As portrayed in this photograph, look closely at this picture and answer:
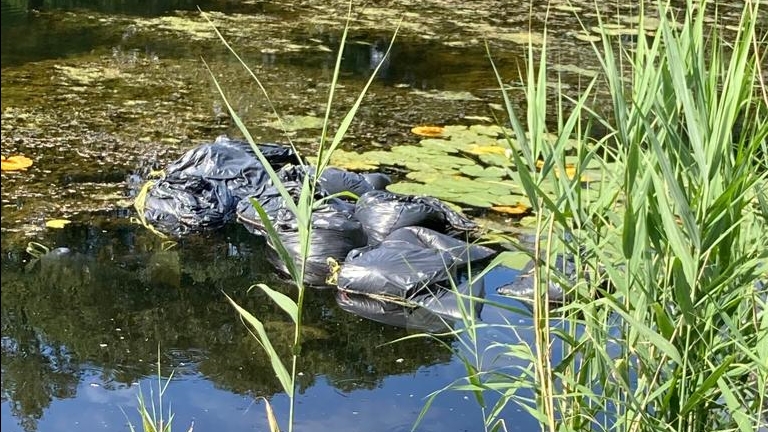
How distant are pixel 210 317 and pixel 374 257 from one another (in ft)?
2.29

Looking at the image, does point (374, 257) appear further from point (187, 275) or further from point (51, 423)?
point (51, 423)

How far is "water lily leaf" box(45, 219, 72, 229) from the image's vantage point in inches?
166

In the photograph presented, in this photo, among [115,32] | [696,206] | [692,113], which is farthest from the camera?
[115,32]

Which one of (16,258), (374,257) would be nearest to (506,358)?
(374,257)

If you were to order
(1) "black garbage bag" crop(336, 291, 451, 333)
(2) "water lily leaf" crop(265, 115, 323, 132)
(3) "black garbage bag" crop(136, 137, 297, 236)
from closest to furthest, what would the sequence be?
(1) "black garbage bag" crop(336, 291, 451, 333), (3) "black garbage bag" crop(136, 137, 297, 236), (2) "water lily leaf" crop(265, 115, 323, 132)

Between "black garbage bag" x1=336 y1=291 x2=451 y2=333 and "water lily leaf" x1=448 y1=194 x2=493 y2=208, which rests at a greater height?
"water lily leaf" x1=448 y1=194 x2=493 y2=208

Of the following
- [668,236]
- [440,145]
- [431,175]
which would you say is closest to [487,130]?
[440,145]

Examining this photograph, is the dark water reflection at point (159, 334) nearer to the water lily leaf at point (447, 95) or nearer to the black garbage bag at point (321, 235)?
the black garbage bag at point (321, 235)

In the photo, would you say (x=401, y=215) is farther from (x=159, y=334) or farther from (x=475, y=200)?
(x=159, y=334)

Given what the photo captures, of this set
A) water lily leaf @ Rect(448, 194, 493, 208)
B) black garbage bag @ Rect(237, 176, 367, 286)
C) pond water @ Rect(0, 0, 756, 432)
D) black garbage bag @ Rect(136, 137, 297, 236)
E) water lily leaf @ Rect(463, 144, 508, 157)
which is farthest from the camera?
water lily leaf @ Rect(463, 144, 508, 157)

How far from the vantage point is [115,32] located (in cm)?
823

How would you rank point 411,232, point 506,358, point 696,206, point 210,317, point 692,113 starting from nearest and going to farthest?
point 692,113 → point 696,206 → point 506,358 → point 210,317 → point 411,232

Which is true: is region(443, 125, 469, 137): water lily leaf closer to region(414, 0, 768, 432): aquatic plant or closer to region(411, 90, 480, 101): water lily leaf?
region(411, 90, 480, 101): water lily leaf

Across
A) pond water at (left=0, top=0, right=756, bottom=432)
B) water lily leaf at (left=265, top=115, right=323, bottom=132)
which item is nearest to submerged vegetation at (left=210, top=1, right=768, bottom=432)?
pond water at (left=0, top=0, right=756, bottom=432)
